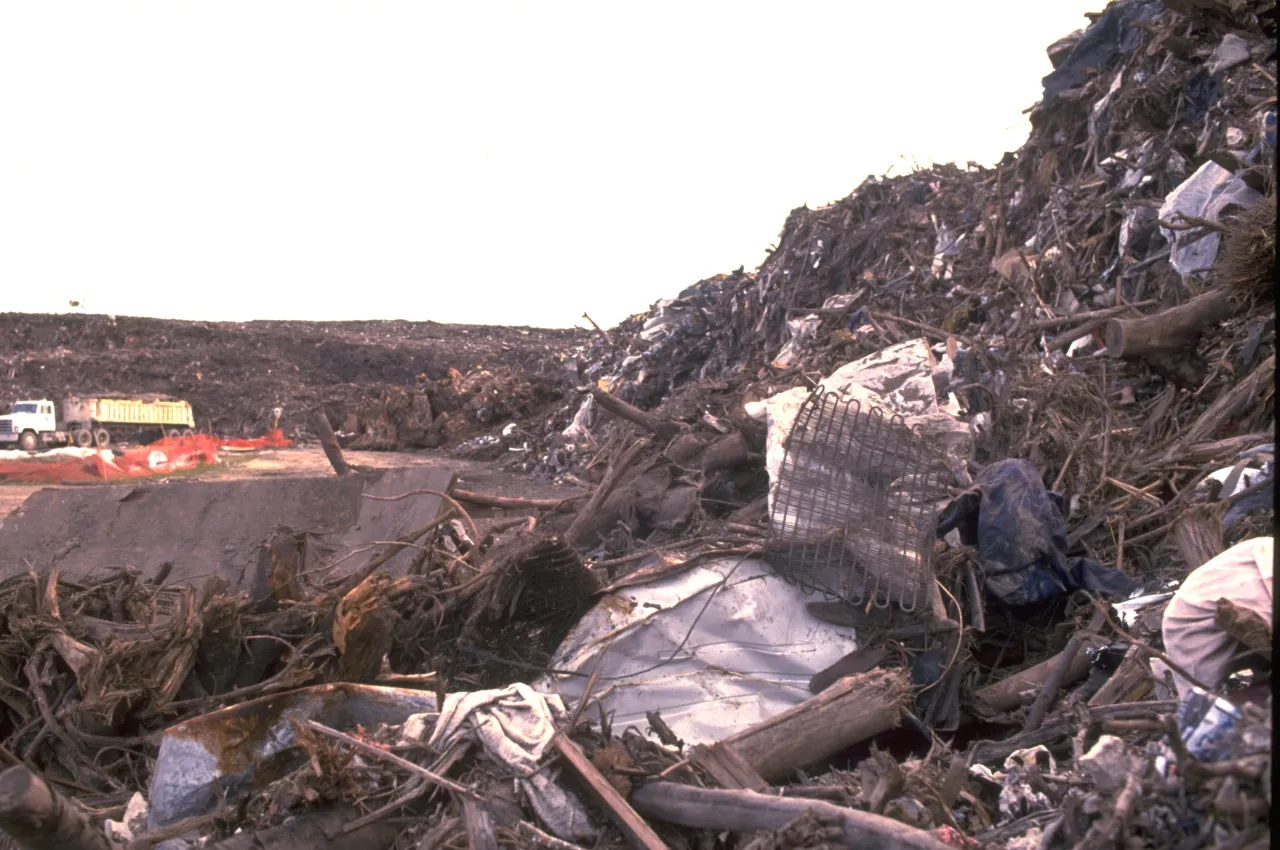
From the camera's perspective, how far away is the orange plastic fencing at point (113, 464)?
526 inches

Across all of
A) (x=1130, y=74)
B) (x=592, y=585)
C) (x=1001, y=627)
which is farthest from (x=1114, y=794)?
(x=1130, y=74)

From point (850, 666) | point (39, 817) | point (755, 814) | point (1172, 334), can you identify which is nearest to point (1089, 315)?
point (1172, 334)

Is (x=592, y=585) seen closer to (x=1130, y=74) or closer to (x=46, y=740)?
(x=46, y=740)

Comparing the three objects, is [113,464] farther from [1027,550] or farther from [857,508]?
[1027,550]

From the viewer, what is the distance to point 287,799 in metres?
2.50

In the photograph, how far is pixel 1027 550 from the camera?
162 inches

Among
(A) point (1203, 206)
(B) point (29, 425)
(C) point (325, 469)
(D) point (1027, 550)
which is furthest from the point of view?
(B) point (29, 425)

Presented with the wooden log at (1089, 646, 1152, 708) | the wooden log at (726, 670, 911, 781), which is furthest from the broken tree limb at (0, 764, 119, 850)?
the wooden log at (1089, 646, 1152, 708)

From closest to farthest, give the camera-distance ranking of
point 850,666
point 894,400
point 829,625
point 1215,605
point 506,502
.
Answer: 1. point 1215,605
2. point 850,666
3. point 829,625
4. point 894,400
5. point 506,502

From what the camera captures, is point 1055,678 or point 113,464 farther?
point 113,464

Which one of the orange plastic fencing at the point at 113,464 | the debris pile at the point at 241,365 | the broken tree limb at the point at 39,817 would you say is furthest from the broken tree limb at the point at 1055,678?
the debris pile at the point at 241,365

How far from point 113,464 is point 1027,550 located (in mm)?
13346

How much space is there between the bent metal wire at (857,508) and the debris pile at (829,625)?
17 millimetres

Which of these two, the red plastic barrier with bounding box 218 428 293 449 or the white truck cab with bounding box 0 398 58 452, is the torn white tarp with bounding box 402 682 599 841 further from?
the white truck cab with bounding box 0 398 58 452
